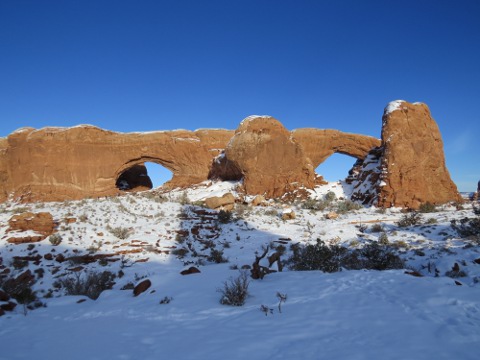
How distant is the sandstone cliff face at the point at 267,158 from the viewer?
21.1 meters

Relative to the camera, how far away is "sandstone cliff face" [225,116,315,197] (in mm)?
21125

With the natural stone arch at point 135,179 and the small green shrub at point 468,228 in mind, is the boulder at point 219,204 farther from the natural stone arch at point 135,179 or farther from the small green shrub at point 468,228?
the natural stone arch at point 135,179

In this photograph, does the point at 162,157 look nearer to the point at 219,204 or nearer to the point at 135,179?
the point at 135,179

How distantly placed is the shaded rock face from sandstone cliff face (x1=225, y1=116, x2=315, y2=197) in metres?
4.87

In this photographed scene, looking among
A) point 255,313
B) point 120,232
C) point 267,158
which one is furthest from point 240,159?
point 255,313

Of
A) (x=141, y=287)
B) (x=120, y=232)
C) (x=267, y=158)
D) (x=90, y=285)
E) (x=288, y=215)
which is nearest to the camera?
(x=141, y=287)

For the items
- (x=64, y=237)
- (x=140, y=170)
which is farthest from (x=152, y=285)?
(x=140, y=170)

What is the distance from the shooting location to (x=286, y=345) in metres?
2.73

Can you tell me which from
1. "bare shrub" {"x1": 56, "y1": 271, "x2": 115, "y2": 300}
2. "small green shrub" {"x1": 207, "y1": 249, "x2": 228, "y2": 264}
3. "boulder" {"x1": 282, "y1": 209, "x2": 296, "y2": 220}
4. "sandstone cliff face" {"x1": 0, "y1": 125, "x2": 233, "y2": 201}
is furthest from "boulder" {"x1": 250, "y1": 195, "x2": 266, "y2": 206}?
"bare shrub" {"x1": 56, "y1": 271, "x2": 115, "y2": 300}

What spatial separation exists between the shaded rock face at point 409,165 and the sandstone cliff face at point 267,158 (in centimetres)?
487

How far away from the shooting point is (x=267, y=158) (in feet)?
70.0

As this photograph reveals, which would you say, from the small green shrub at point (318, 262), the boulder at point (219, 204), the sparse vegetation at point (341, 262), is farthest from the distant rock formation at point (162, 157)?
the sparse vegetation at point (341, 262)

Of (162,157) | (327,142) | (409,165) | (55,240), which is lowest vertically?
(55,240)

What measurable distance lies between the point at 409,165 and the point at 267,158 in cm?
885
